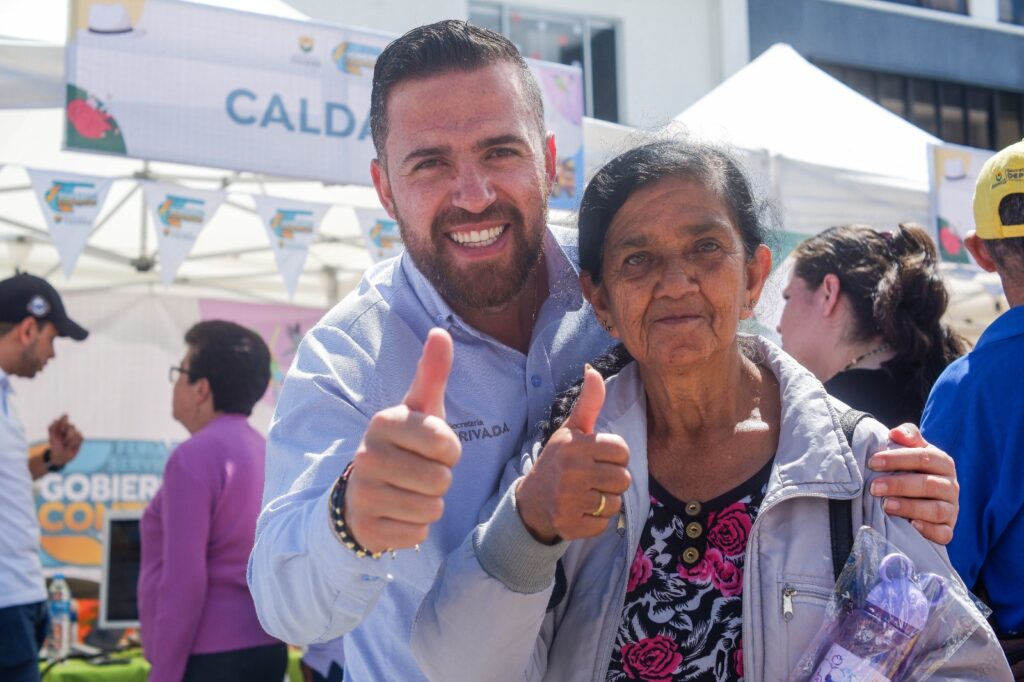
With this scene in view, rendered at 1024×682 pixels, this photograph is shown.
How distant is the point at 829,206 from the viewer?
5336mm

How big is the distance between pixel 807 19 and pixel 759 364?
14.0m

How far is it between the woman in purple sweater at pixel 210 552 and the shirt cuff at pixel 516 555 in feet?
7.79

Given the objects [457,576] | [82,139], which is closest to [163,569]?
[82,139]

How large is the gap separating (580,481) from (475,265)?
64 cm

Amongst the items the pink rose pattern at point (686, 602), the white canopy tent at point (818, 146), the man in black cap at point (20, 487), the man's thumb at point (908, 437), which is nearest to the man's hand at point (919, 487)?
the man's thumb at point (908, 437)

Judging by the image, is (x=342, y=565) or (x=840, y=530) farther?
(x=840, y=530)

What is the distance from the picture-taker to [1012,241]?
7.55 ft

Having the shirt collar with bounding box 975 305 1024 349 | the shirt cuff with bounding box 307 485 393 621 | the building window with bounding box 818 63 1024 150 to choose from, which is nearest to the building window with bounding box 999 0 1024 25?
the building window with bounding box 818 63 1024 150

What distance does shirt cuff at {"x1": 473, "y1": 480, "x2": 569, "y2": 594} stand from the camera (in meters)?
1.45

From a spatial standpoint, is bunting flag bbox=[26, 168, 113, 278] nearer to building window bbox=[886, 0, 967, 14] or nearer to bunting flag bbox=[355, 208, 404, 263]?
bunting flag bbox=[355, 208, 404, 263]

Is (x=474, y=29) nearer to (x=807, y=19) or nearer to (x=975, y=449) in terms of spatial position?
(x=975, y=449)

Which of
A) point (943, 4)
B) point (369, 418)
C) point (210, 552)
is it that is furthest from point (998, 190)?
point (943, 4)

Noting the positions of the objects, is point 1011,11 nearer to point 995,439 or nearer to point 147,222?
point 147,222

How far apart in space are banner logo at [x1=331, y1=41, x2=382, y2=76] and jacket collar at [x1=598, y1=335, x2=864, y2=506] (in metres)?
2.99
